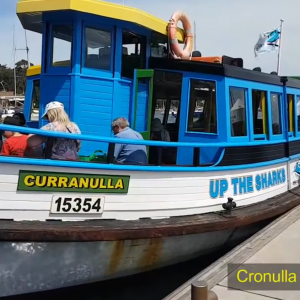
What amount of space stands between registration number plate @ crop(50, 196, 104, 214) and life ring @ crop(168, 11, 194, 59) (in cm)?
269

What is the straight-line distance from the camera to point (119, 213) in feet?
15.7

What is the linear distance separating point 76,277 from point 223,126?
8.58 feet

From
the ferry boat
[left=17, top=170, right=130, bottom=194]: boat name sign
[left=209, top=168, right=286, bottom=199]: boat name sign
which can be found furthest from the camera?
[left=209, top=168, right=286, bottom=199]: boat name sign

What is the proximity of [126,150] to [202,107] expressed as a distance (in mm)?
1451

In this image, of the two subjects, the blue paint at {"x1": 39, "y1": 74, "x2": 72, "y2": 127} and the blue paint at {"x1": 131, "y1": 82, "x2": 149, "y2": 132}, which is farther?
the blue paint at {"x1": 131, "y1": 82, "x2": 149, "y2": 132}

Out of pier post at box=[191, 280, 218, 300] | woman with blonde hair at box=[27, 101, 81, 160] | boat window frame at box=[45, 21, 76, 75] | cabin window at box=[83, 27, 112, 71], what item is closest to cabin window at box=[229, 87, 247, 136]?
cabin window at box=[83, 27, 112, 71]

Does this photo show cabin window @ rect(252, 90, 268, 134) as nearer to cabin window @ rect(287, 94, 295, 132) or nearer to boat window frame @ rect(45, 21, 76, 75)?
cabin window @ rect(287, 94, 295, 132)

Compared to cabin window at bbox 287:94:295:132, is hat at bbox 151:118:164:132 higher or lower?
lower

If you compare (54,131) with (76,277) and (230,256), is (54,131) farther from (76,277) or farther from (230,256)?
(230,256)

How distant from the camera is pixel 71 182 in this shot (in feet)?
14.6

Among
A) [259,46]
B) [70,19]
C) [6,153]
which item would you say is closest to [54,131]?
[6,153]

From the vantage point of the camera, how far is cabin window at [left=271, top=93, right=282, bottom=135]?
22.3ft

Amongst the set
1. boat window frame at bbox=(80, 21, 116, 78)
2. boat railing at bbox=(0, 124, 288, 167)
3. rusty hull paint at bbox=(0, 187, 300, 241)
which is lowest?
rusty hull paint at bbox=(0, 187, 300, 241)

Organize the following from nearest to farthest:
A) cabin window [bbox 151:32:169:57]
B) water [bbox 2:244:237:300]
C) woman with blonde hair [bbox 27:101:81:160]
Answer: woman with blonde hair [bbox 27:101:81:160]
water [bbox 2:244:237:300]
cabin window [bbox 151:32:169:57]
